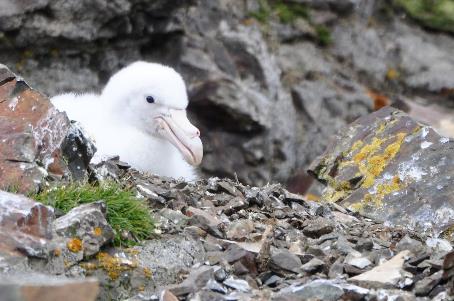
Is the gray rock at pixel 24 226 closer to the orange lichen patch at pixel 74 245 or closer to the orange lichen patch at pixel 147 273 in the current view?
the orange lichen patch at pixel 74 245

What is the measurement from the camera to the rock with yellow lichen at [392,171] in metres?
6.97

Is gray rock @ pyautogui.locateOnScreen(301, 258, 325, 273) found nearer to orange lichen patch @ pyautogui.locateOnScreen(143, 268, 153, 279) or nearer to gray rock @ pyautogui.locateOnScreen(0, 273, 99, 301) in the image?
orange lichen patch @ pyautogui.locateOnScreen(143, 268, 153, 279)

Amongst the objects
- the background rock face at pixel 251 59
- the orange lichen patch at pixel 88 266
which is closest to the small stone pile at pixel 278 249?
the orange lichen patch at pixel 88 266

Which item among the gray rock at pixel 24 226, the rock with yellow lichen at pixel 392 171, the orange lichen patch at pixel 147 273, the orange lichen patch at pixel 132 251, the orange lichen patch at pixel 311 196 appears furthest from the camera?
the orange lichen patch at pixel 311 196

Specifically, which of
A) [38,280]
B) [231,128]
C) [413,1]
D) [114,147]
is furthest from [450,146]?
[413,1]

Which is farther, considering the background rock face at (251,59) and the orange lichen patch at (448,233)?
the background rock face at (251,59)

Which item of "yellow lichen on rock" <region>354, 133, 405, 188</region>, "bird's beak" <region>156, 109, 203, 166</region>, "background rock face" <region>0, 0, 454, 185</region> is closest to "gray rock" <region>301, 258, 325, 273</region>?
"yellow lichen on rock" <region>354, 133, 405, 188</region>

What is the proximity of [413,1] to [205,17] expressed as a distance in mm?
3340

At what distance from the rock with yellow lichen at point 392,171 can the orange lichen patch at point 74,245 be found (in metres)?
Result: 2.46

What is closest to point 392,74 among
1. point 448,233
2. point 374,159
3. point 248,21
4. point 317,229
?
point 248,21

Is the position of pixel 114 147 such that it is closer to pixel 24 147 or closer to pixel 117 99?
pixel 117 99

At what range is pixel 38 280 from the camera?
13.9 feet

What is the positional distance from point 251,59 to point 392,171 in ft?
20.1

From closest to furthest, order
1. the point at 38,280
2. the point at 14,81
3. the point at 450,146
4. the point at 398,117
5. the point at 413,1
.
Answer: the point at 38,280, the point at 14,81, the point at 450,146, the point at 398,117, the point at 413,1
